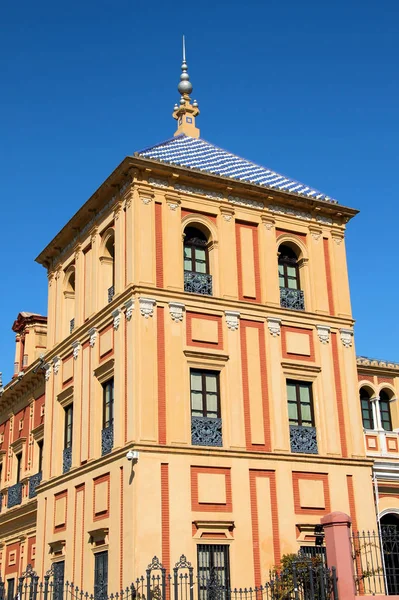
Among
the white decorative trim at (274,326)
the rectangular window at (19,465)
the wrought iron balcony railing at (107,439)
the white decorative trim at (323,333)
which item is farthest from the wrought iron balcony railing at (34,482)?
the white decorative trim at (323,333)

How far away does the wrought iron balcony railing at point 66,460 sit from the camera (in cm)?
2584

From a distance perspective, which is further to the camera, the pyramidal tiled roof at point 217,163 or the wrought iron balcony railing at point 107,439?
the pyramidal tiled roof at point 217,163

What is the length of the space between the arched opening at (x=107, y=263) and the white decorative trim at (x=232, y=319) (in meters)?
3.83

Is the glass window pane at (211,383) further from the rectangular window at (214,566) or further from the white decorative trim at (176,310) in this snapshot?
the rectangular window at (214,566)

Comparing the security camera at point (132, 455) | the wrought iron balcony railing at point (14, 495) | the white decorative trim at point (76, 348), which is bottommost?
the security camera at point (132, 455)

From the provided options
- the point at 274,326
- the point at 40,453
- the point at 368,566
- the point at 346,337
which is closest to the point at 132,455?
the point at 274,326

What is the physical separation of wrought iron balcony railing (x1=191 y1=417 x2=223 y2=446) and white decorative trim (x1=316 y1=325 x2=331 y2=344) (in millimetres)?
4738

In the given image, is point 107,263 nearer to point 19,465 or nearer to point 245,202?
point 245,202

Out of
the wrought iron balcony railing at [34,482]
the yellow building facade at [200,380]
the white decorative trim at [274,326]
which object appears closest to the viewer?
the yellow building facade at [200,380]

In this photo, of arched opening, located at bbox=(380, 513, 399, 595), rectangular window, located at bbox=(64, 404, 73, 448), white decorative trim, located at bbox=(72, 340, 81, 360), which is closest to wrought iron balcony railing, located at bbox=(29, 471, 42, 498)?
rectangular window, located at bbox=(64, 404, 73, 448)

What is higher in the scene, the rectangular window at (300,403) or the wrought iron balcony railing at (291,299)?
the wrought iron balcony railing at (291,299)

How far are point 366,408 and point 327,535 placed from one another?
11746 millimetres

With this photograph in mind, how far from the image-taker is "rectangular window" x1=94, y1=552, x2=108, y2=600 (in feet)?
71.7

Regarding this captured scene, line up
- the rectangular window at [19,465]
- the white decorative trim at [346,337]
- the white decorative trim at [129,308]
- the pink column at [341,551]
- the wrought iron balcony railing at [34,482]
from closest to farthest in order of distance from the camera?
1. the pink column at [341,551]
2. the white decorative trim at [129,308]
3. the white decorative trim at [346,337]
4. the wrought iron balcony railing at [34,482]
5. the rectangular window at [19,465]
